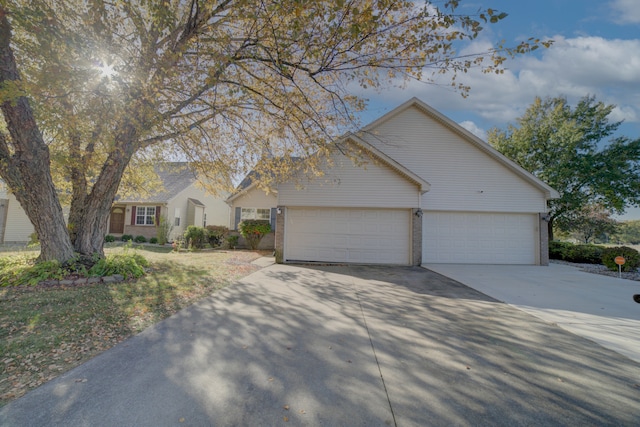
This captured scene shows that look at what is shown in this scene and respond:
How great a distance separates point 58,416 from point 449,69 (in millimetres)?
7763

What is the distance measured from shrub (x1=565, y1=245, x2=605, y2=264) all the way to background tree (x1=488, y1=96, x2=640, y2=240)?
137 inches

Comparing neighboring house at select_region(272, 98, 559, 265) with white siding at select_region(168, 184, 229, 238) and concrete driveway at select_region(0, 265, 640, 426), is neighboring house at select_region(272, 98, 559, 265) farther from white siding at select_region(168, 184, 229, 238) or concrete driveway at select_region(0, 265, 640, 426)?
white siding at select_region(168, 184, 229, 238)

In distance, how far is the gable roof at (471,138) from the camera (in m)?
12.0

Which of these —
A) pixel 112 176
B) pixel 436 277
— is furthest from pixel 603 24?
pixel 112 176

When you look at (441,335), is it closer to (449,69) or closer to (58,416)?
(58,416)

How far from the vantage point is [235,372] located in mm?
3068

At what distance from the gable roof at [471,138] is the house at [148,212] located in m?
9.92

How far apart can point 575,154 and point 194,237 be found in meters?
22.9

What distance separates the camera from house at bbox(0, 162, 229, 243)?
51.8ft

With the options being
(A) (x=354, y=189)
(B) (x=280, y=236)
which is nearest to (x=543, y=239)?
(A) (x=354, y=189)

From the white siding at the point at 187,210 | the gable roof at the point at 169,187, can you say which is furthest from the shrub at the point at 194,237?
the gable roof at the point at 169,187

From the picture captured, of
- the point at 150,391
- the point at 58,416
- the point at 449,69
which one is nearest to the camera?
the point at 58,416

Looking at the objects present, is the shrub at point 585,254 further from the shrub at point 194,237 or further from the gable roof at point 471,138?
the shrub at point 194,237

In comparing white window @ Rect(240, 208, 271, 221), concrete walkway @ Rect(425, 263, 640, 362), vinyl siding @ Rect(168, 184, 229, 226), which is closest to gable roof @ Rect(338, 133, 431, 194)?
concrete walkway @ Rect(425, 263, 640, 362)
